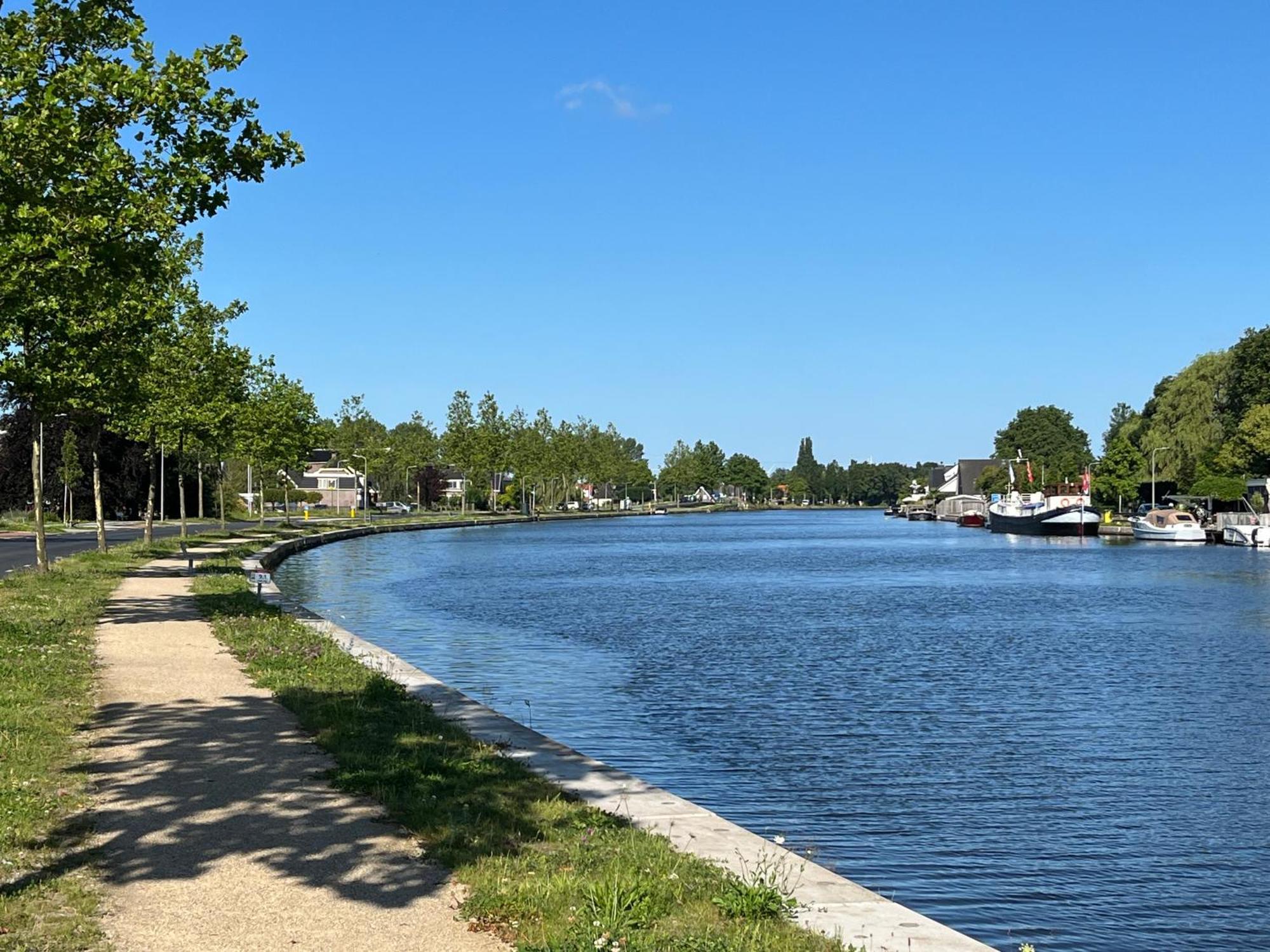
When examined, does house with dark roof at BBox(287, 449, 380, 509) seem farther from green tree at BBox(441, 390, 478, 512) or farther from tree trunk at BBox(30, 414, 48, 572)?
tree trunk at BBox(30, 414, 48, 572)

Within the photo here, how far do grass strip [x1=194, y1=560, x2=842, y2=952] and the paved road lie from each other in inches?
1116

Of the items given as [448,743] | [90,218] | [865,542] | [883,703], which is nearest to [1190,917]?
[448,743]

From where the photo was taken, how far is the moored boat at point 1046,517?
365ft

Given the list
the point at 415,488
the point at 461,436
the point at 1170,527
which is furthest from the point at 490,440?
the point at 1170,527

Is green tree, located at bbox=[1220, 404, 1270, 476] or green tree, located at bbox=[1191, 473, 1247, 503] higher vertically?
green tree, located at bbox=[1220, 404, 1270, 476]

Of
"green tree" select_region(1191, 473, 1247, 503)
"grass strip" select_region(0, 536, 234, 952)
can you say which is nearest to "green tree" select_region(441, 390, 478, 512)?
"green tree" select_region(1191, 473, 1247, 503)

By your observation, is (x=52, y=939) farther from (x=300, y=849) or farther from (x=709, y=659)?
(x=709, y=659)

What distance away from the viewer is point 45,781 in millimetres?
11438

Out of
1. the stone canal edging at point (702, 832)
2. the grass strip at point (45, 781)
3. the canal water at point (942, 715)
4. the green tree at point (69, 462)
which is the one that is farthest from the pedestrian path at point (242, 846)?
the green tree at point (69, 462)

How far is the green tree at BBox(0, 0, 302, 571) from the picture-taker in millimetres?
18469

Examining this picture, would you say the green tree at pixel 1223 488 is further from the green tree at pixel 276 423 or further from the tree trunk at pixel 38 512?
the tree trunk at pixel 38 512

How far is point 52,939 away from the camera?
7.61 m

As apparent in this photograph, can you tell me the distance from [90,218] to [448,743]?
1005cm

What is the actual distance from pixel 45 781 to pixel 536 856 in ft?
15.8
